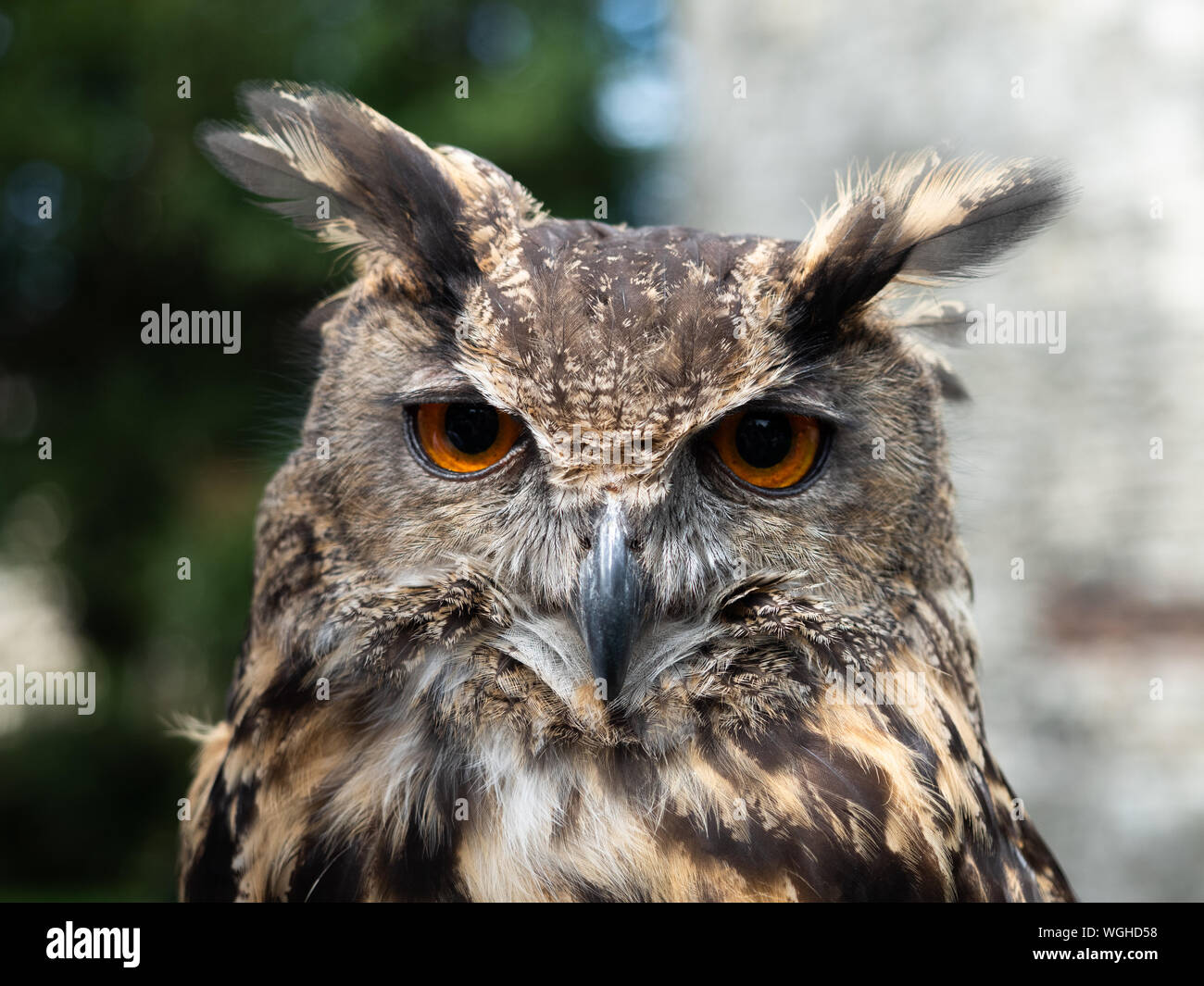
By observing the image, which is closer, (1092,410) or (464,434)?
(464,434)

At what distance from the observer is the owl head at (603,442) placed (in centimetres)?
134

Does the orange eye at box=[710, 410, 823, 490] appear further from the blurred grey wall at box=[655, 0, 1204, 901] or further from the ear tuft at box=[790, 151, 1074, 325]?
the blurred grey wall at box=[655, 0, 1204, 901]

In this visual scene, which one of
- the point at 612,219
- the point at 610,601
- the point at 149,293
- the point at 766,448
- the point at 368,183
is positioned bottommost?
the point at 610,601

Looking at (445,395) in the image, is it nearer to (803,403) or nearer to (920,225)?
(803,403)

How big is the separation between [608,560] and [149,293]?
5.96 meters

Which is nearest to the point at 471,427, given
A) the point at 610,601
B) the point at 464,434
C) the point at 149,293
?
the point at 464,434

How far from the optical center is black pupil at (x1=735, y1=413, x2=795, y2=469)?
1.44 meters

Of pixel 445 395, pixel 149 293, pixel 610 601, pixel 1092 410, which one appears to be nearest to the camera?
pixel 610 601

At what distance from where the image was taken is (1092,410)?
422 cm

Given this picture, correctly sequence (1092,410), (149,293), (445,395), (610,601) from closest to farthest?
(610,601) → (445,395) → (1092,410) → (149,293)

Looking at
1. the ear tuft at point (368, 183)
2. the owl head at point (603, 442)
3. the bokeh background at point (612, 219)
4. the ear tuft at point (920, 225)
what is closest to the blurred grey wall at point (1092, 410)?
the bokeh background at point (612, 219)

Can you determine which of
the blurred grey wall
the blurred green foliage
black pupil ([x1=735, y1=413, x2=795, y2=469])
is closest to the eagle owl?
black pupil ([x1=735, y1=413, x2=795, y2=469])

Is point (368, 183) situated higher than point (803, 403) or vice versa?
point (368, 183)
